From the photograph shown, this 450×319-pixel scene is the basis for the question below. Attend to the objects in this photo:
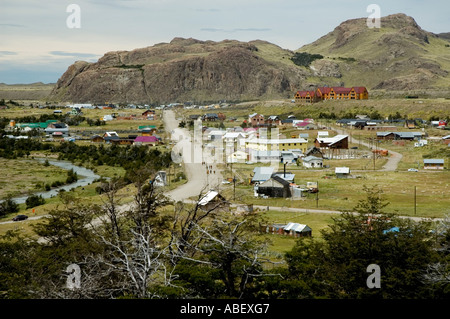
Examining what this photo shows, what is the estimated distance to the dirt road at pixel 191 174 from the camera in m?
41.2

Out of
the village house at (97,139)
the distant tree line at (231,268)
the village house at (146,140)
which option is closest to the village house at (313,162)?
the village house at (146,140)

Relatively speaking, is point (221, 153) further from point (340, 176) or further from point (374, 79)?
point (374, 79)

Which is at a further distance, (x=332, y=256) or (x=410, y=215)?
(x=410, y=215)

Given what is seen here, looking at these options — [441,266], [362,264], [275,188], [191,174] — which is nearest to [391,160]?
[275,188]

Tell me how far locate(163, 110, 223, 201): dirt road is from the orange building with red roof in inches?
1751

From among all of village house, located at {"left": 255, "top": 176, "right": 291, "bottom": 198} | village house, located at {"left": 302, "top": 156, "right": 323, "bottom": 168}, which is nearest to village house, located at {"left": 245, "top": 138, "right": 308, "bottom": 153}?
village house, located at {"left": 302, "top": 156, "right": 323, "bottom": 168}

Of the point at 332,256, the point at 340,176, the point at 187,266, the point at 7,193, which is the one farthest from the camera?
the point at 340,176

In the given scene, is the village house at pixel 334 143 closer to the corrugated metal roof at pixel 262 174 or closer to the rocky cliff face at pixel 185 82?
the corrugated metal roof at pixel 262 174

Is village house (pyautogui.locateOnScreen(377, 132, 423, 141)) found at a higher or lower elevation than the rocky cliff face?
lower

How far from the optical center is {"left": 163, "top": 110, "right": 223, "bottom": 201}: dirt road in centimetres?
4119

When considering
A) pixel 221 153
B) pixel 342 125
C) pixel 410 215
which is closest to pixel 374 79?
pixel 342 125

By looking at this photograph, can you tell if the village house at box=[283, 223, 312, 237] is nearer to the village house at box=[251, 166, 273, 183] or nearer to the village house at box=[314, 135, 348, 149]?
the village house at box=[251, 166, 273, 183]
